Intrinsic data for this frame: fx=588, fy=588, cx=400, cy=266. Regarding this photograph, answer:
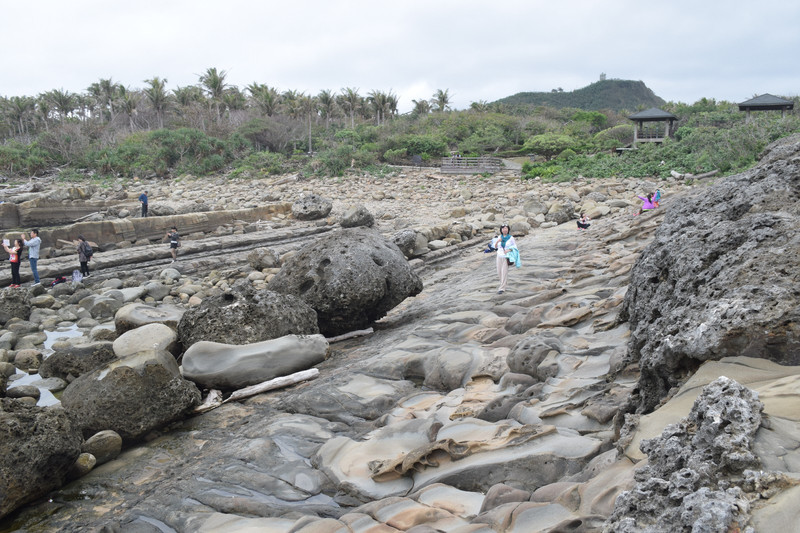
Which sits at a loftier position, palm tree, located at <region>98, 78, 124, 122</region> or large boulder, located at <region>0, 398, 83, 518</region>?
palm tree, located at <region>98, 78, 124, 122</region>

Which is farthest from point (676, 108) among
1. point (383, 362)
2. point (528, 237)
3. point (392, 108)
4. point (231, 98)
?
point (383, 362)

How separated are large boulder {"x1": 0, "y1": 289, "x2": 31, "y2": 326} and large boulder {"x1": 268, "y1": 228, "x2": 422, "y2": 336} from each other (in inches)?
226

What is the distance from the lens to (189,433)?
511 cm

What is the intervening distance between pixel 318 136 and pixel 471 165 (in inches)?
585

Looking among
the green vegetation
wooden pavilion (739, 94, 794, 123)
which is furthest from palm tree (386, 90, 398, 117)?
wooden pavilion (739, 94, 794, 123)

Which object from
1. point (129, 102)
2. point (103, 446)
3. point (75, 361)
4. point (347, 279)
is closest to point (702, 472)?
point (103, 446)

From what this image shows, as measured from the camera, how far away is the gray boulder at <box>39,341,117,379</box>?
7.23m

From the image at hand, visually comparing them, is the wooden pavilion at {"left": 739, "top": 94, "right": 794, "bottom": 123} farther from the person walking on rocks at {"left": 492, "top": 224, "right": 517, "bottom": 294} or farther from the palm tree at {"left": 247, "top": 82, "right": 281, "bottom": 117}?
the palm tree at {"left": 247, "top": 82, "right": 281, "bottom": 117}

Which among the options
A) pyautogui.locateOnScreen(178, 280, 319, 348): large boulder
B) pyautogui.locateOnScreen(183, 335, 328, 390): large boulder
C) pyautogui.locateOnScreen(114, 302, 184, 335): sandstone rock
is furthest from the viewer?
pyautogui.locateOnScreen(114, 302, 184, 335): sandstone rock

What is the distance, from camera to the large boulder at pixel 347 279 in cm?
749

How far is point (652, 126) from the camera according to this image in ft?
109

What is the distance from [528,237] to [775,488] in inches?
527

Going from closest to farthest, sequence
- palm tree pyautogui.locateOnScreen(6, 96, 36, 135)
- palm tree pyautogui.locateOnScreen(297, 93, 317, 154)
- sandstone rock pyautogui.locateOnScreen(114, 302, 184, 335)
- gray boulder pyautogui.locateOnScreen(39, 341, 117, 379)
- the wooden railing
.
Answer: gray boulder pyautogui.locateOnScreen(39, 341, 117, 379) → sandstone rock pyautogui.locateOnScreen(114, 302, 184, 335) → the wooden railing → palm tree pyautogui.locateOnScreen(297, 93, 317, 154) → palm tree pyautogui.locateOnScreen(6, 96, 36, 135)

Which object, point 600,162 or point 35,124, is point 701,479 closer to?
point 600,162
